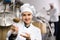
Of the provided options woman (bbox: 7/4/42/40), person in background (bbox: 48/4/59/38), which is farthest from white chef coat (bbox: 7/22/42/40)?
person in background (bbox: 48/4/59/38)

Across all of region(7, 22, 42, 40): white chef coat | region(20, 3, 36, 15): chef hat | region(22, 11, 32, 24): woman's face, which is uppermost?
region(20, 3, 36, 15): chef hat

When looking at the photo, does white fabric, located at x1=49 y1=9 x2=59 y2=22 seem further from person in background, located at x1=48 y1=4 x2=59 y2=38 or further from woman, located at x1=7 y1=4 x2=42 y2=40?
woman, located at x1=7 y1=4 x2=42 y2=40

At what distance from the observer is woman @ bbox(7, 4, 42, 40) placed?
2.28 ft

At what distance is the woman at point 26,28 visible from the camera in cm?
69

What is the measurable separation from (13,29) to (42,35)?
176 millimetres

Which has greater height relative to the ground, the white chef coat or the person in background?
the person in background

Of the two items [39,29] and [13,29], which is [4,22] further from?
[39,29]

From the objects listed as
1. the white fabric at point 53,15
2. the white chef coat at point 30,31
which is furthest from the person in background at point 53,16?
the white chef coat at point 30,31

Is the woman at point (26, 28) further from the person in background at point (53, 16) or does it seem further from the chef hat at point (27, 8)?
the person in background at point (53, 16)

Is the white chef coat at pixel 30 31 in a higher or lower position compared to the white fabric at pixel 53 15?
lower

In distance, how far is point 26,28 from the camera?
2.31 ft

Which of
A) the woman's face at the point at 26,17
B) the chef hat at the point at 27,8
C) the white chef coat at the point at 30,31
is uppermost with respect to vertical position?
the chef hat at the point at 27,8

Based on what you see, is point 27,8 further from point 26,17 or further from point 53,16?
point 53,16

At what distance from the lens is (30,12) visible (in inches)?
27.3
